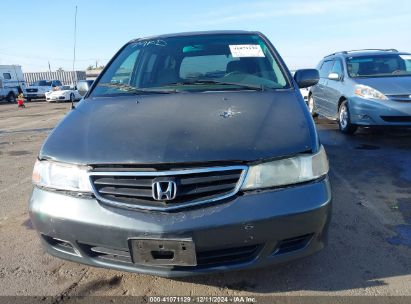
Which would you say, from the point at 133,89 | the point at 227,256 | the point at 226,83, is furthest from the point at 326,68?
the point at 227,256

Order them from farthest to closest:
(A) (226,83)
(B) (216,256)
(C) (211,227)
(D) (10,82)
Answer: (D) (10,82)
(A) (226,83)
(B) (216,256)
(C) (211,227)

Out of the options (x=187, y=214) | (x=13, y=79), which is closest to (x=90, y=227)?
(x=187, y=214)

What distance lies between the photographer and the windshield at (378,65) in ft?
24.3

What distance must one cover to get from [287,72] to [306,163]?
4.44ft

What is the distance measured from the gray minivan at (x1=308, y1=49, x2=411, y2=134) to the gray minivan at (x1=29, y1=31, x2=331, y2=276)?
180 inches

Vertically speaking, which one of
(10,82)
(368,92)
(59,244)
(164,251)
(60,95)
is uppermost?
(164,251)

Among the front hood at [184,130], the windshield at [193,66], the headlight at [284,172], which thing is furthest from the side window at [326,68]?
the headlight at [284,172]

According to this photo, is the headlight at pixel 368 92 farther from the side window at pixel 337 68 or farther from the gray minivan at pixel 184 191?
the gray minivan at pixel 184 191

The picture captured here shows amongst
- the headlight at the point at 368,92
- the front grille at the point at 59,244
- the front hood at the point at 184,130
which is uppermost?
the front hood at the point at 184,130

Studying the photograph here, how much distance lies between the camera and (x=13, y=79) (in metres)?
27.3

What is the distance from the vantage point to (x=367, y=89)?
6.75 m

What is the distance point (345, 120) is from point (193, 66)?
15.9 feet

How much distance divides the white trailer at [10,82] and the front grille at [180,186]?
27.1 meters

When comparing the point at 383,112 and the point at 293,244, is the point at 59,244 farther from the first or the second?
the point at 383,112
